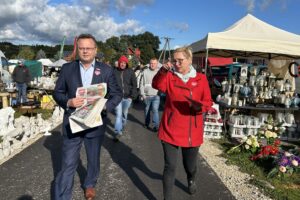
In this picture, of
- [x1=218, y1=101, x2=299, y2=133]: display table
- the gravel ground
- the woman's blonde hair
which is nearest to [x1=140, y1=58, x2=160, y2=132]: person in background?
[x1=218, y1=101, x2=299, y2=133]: display table

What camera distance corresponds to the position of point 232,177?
570 cm

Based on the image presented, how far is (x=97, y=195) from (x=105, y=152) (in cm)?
238

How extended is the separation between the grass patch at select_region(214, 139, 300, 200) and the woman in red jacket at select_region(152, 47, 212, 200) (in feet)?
5.64

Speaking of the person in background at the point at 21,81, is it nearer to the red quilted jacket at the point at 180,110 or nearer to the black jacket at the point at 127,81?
the black jacket at the point at 127,81

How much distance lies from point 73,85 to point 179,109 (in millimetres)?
1256

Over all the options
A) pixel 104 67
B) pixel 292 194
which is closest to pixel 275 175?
pixel 292 194

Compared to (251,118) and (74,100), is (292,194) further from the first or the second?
(251,118)

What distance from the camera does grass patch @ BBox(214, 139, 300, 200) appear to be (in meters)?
4.98

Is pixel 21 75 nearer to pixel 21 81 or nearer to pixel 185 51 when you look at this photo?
pixel 21 81

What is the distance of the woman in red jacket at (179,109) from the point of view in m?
4.01

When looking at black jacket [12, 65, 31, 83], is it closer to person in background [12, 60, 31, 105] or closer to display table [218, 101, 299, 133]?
person in background [12, 60, 31, 105]

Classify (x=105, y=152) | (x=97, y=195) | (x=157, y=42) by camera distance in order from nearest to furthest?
(x=97, y=195)
(x=105, y=152)
(x=157, y=42)

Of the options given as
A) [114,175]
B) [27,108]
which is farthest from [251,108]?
[27,108]

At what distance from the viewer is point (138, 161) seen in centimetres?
645
